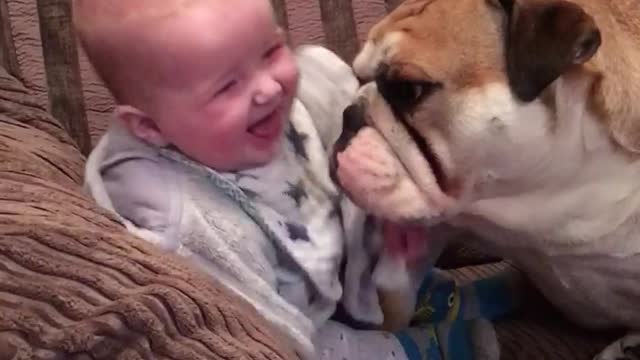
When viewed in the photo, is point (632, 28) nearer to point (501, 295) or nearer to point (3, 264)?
point (501, 295)

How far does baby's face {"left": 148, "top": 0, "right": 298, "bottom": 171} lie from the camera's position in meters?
1.12

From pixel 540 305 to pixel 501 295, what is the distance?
5cm

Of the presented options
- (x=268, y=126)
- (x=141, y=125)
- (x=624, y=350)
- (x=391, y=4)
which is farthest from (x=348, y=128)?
(x=391, y=4)

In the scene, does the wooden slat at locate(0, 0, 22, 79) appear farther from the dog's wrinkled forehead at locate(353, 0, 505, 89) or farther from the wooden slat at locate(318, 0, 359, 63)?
the dog's wrinkled forehead at locate(353, 0, 505, 89)

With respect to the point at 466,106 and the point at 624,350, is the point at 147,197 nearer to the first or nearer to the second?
the point at 466,106

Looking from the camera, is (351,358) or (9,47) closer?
(351,358)

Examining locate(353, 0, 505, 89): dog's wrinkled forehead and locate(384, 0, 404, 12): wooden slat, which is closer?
locate(353, 0, 505, 89): dog's wrinkled forehead

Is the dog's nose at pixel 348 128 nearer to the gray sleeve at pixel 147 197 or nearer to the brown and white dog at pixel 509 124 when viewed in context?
the brown and white dog at pixel 509 124

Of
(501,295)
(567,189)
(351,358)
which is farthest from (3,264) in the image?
(501,295)

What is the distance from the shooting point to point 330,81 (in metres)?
1.37

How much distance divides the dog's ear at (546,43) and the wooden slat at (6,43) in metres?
0.72

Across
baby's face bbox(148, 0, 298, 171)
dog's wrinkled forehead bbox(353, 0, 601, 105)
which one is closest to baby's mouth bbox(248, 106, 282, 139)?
baby's face bbox(148, 0, 298, 171)

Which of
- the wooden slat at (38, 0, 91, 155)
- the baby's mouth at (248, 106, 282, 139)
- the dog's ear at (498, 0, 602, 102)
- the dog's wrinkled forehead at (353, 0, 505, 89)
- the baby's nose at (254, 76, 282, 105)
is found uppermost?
the dog's ear at (498, 0, 602, 102)

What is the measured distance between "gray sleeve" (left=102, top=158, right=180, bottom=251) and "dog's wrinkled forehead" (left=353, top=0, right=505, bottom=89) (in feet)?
0.77
